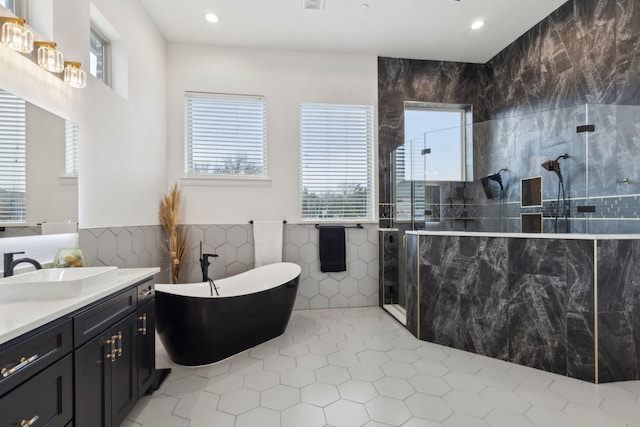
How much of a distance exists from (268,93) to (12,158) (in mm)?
2381

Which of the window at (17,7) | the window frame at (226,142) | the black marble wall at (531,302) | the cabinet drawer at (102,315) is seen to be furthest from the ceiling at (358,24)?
the cabinet drawer at (102,315)

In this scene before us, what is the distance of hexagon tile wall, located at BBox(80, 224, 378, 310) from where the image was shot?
10.3 ft

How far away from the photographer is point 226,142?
3252 mm

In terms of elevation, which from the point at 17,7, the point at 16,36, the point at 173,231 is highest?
the point at 17,7

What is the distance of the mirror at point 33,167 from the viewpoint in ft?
4.38

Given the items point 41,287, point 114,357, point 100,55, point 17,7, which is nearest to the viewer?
point 41,287

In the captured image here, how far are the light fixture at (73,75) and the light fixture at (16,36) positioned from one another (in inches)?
13.4

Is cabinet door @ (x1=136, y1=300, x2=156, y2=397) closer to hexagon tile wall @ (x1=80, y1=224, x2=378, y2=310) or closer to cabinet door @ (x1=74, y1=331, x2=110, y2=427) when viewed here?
cabinet door @ (x1=74, y1=331, x2=110, y2=427)

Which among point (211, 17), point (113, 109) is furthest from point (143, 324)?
point (211, 17)

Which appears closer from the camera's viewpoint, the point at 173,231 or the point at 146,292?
the point at 146,292

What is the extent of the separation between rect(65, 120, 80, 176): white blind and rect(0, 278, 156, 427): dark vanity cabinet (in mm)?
817

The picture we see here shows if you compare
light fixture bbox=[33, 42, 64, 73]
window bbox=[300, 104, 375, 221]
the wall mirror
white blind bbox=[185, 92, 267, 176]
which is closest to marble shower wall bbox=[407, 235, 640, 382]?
the wall mirror

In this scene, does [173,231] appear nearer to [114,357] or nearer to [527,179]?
[114,357]

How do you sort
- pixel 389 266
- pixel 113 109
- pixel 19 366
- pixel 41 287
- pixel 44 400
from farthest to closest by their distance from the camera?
pixel 389 266 < pixel 113 109 < pixel 41 287 < pixel 44 400 < pixel 19 366
